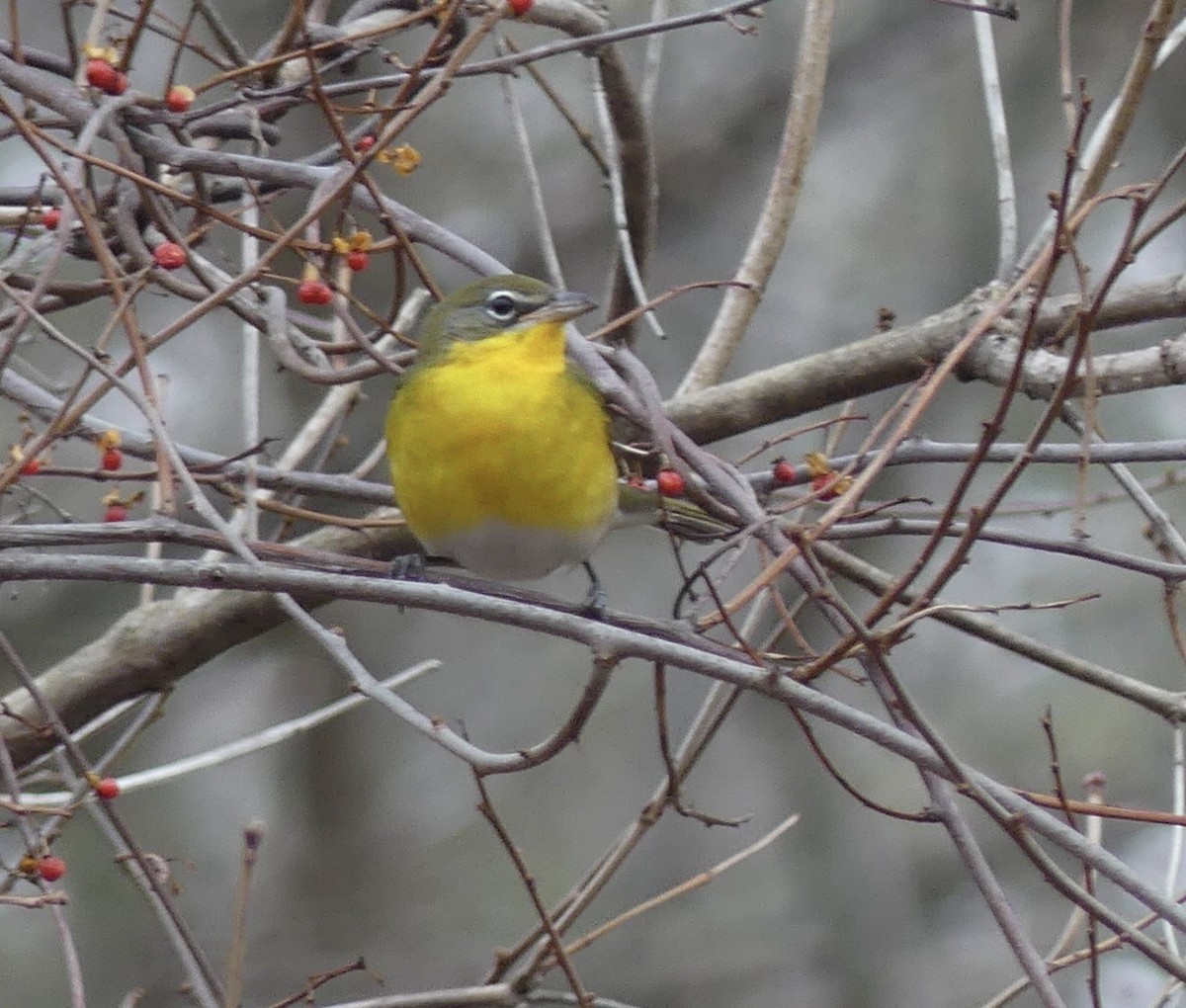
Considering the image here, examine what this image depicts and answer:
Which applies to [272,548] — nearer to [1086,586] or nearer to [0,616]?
[0,616]

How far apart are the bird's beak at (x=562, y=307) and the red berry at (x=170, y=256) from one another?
3.68 ft

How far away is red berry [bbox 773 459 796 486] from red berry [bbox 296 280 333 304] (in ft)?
3.31

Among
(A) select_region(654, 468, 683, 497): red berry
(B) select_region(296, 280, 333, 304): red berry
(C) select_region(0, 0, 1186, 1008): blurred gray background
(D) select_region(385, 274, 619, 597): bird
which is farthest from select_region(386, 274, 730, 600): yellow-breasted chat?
(C) select_region(0, 0, 1186, 1008): blurred gray background

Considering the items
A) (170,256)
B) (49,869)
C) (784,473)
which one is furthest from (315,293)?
(49,869)

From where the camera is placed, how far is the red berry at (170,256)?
3.01 metres

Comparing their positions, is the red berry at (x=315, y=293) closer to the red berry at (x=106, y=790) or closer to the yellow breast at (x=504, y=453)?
the yellow breast at (x=504, y=453)

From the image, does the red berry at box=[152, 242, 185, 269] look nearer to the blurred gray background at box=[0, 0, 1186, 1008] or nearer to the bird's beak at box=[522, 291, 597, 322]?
the bird's beak at box=[522, 291, 597, 322]

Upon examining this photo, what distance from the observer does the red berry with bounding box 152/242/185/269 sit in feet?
9.86

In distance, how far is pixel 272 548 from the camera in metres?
2.74

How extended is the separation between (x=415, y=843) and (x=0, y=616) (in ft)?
8.40

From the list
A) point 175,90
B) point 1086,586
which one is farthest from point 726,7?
point 1086,586

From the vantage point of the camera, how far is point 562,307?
3.98m

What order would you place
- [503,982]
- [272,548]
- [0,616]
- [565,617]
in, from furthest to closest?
[0,616]
[503,982]
[272,548]
[565,617]

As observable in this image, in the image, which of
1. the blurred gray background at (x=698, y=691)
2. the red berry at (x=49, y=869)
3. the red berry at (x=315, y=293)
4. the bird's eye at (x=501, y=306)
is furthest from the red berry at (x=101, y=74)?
the blurred gray background at (x=698, y=691)
